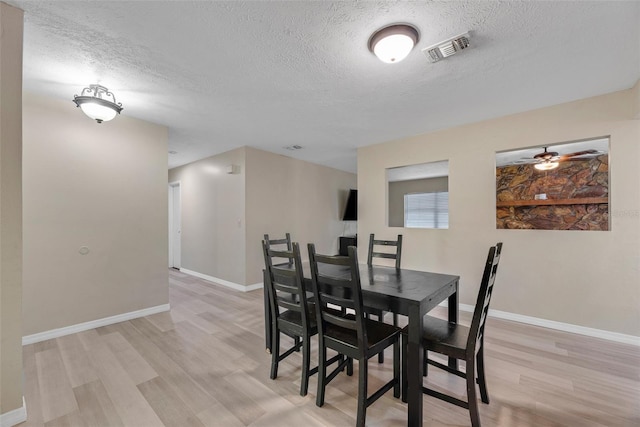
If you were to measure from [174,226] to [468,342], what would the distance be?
21.5ft

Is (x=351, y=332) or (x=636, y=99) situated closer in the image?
(x=351, y=332)

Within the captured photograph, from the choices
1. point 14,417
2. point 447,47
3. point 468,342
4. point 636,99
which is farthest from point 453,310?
point 14,417

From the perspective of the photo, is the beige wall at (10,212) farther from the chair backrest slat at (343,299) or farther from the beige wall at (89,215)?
the chair backrest slat at (343,299)

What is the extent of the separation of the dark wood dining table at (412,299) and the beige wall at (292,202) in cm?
251

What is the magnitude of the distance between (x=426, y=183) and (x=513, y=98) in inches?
155

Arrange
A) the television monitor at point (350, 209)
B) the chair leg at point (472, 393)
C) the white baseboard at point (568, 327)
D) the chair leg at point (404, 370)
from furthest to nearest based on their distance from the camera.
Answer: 1. the television monitor at point (350, 209)
2. the white baseboard at point (568, 327)
3. the chair leg at point (404, 370)
4. the chair leg at point (472, 393)

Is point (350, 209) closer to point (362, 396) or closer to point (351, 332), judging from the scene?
point (351, 332)

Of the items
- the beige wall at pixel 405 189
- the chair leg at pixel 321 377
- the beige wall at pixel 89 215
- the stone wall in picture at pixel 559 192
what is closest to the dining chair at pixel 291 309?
the chair leg at pixel 321 377

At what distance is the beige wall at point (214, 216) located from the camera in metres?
4.58

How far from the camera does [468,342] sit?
1478 mm

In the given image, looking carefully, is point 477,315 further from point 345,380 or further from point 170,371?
point 170,371

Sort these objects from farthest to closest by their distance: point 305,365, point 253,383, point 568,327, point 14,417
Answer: point 568,327 < point 253,383 < point 305,365 < point 14,417

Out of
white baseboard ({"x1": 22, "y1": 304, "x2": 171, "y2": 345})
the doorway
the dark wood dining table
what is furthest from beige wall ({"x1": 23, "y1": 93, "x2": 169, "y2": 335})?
the doorway

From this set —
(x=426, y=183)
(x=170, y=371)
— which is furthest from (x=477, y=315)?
(x=426, y=183)
